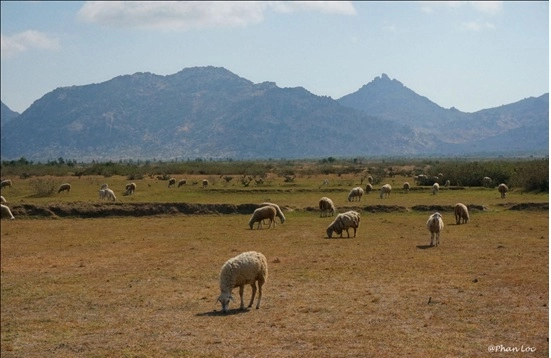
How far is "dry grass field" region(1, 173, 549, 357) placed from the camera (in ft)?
45.0

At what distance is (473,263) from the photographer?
22734 millimetres

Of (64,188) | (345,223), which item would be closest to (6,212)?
(64,188)

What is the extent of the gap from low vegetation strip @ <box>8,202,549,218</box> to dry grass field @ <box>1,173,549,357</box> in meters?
5.98

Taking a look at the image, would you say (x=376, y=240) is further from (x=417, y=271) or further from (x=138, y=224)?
(x=138, y=224)

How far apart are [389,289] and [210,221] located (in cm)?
2333

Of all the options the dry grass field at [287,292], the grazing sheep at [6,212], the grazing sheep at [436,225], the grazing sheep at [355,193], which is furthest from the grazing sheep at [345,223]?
the grazing sheep at [6,212]

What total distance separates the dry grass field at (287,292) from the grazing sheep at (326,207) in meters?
4.58

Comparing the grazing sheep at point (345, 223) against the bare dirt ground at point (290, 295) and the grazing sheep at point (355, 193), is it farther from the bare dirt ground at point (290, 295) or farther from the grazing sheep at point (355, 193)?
the grazing sheep at point (355, 193)

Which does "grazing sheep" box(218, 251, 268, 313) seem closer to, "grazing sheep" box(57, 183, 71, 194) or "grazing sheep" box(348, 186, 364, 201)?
"grazing sheep" box(348, 186, 364, 201)

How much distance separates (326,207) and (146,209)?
1339 cm

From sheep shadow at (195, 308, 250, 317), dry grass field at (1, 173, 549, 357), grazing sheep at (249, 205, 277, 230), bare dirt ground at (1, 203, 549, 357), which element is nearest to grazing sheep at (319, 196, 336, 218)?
dry grass field at (1, 173, 549, 357)

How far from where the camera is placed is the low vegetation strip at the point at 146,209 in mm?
43281

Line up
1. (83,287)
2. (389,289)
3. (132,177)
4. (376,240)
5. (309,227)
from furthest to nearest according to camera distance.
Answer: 1. (132,177)
2. (309,227)
3. (376,240)
4. (83,287)
5. (389,289)

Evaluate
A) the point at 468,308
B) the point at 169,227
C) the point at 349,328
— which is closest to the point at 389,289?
the point at 468,308
